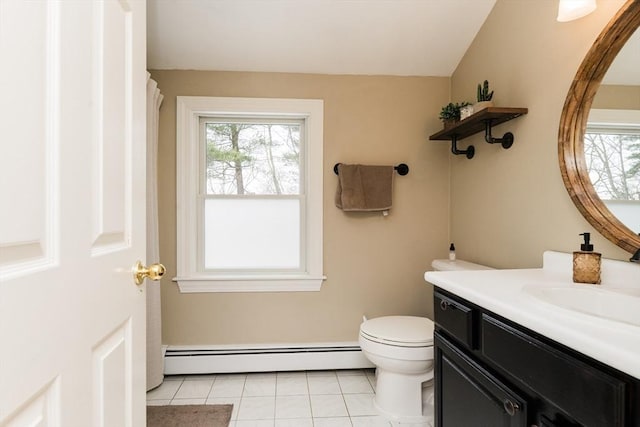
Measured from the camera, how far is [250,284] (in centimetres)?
238

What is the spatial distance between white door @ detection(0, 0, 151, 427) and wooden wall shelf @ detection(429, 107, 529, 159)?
58.8 inches

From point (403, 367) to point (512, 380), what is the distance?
0.90 m

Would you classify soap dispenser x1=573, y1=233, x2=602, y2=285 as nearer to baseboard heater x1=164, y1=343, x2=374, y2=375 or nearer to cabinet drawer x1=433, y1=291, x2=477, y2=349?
cabinet drawer x1=433, y1=291, x2=477, y2=349

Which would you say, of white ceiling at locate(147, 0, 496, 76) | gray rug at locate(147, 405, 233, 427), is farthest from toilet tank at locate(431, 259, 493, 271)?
gray rug at locate(147, 405, 233, 427)

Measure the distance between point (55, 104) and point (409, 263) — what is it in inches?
87.1

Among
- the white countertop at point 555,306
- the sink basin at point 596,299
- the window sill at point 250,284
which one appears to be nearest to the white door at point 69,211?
the white countertop at point 555,306

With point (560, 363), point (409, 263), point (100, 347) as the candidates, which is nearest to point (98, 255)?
point (100, 347)

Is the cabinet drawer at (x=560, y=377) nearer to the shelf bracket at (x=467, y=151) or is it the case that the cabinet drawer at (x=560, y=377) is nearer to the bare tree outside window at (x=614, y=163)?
the bare tree outside window at (x=614, y=163)

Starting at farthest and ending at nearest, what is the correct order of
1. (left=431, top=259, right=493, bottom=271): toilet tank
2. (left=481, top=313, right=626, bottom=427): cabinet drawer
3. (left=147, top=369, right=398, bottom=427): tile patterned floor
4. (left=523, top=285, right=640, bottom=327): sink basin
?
1. (left=431, top=259, right=493, bottom=271): toilet tank
2. (left=147, top=369, right=398, bottom=427): tile patterned floor
3. (left=523, top=285, right=640, bottom=327): sink basin
4. (left=481, top=313, right=626, bottom=427): cabinet drawer

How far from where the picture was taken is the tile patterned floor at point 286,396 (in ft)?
6.15

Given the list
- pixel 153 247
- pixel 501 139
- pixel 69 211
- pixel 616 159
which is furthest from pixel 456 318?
pixel 153 247

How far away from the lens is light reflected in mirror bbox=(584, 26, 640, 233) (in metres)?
1.19

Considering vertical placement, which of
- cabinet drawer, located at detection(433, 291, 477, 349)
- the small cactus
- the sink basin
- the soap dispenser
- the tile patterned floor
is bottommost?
the tile patterned floor

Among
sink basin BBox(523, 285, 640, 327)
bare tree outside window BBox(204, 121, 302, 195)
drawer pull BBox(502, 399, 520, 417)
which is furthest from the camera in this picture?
bare tree outside window BBox(204, 121, 302, 195)
